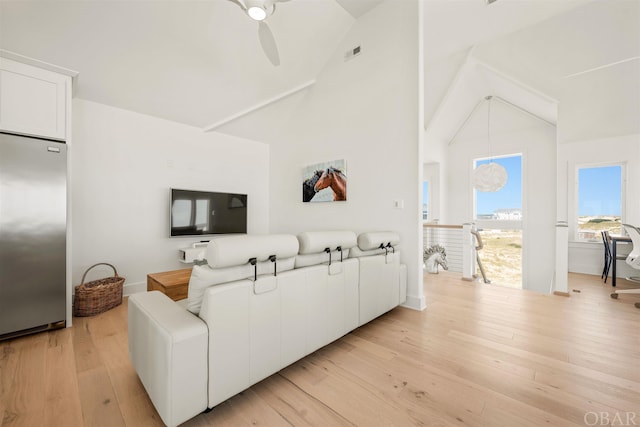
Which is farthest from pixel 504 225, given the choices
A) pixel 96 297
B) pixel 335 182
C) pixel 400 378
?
pixel 96 297

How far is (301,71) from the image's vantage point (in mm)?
3973

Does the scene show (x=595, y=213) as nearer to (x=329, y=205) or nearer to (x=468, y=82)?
(x=468, y=82)

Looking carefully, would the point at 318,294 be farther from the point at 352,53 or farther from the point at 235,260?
the point at 352,53

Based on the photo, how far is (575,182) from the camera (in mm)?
4816

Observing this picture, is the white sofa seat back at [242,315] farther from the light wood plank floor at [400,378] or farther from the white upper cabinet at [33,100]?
the white upper cabinet at [33,100]

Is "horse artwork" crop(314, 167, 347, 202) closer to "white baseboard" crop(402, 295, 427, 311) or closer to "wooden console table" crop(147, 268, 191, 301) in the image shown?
"white baseboard" crop(402, 295, 427, 311)

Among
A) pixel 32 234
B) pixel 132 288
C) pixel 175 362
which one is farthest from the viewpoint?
pixel 132 288

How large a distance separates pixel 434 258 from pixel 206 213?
13.1 feet

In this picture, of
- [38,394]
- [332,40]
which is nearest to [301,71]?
[332,40]

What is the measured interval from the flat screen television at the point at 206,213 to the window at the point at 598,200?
6.34 meters

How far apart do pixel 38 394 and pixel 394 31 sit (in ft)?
14.6

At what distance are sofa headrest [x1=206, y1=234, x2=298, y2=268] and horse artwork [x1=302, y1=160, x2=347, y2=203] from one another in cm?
214

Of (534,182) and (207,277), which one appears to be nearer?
(207,277)

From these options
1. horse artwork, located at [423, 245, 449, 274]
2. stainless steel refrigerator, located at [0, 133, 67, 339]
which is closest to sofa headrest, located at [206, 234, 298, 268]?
stainless steel refrigerator, located at [0, 133, 67, 339]
